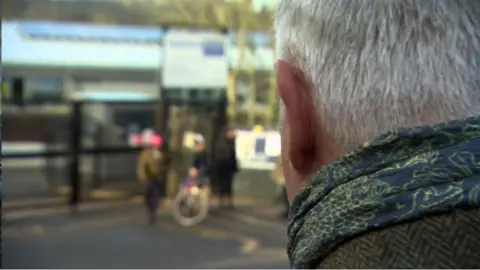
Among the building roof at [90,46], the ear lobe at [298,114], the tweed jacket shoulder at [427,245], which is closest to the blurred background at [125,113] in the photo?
the building roof at [90,46]

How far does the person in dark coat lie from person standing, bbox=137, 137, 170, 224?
527 millimetres

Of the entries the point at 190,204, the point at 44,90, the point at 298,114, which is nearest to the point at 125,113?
the point at 44,90

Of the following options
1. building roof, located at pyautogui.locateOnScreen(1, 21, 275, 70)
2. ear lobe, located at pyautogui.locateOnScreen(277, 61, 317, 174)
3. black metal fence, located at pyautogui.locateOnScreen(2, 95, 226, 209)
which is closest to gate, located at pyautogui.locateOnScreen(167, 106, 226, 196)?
black metal fence, located at pyautogui.locateOnScreen(2, 95, 226, 209)

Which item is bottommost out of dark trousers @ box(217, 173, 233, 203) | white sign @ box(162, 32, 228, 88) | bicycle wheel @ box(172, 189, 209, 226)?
bicycle wheel @ box(172, 189, 209, 226)

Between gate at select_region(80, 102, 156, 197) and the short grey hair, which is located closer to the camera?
the short grey hair

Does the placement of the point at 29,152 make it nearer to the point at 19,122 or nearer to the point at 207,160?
the point at 19,122

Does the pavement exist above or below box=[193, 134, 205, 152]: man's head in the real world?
below

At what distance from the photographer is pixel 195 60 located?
649 centimetres

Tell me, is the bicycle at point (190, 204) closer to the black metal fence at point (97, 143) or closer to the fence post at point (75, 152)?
the black metal fence at point (97, 143)

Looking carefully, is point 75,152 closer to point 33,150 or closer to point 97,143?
A: point 97,143

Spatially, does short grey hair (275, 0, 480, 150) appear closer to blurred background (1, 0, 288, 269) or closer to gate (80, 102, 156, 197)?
blurred background (1, 0, 288, 269)

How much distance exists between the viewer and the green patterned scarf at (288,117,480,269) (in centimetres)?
63

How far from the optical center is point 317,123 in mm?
763

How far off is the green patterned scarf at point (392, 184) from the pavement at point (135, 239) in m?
4.19
